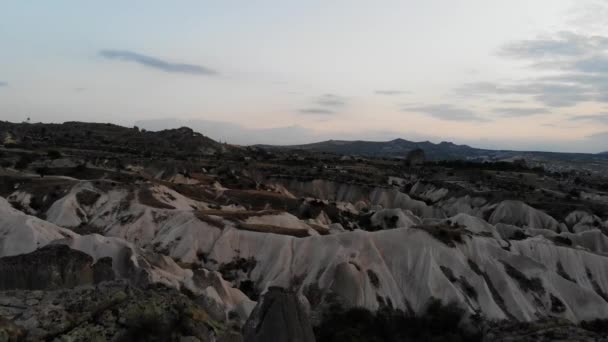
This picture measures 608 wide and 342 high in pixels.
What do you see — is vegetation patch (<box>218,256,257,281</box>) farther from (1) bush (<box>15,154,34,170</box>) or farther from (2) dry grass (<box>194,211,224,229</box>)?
(1) bush (<box>15,154,34,170</box>)

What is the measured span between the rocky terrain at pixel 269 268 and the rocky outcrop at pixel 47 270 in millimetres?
81

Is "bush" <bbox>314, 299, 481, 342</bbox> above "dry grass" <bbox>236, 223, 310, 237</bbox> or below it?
below

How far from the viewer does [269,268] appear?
49.8m

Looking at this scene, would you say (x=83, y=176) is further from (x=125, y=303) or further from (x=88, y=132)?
(x=88, y=132)

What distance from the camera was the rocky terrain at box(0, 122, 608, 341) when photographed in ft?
46.2

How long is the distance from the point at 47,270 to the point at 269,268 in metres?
23.6

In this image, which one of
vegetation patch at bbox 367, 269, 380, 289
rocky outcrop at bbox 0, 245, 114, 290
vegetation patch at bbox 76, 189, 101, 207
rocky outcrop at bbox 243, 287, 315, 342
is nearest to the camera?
rocky outcrop at bbox 243, 287, 315, 342

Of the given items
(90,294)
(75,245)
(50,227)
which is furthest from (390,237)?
(90,294)

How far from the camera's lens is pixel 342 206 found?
9288 cm

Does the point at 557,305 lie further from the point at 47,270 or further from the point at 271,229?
the point at 47,270

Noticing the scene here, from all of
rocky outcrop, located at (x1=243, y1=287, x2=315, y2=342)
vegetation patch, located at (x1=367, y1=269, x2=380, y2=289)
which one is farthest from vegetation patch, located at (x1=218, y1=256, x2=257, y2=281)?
rocky outcrop, located at (x1=243, y1=287, x2=315, y2=342)

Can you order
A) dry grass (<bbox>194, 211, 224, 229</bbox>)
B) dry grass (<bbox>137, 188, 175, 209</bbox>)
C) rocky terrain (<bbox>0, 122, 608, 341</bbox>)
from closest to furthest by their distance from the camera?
rocky terrain (<bbox>0, 122, 608, 341</bbox>), dry grass (<bbox>194, 211, 224, 229</bbox>), dry grass (<bbox>137, 188, 175, 209</bbox>)

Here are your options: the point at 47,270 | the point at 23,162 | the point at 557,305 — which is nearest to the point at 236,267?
the point at 47,270

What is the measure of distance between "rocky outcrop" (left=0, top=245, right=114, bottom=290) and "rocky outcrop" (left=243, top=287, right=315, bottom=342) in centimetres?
950
